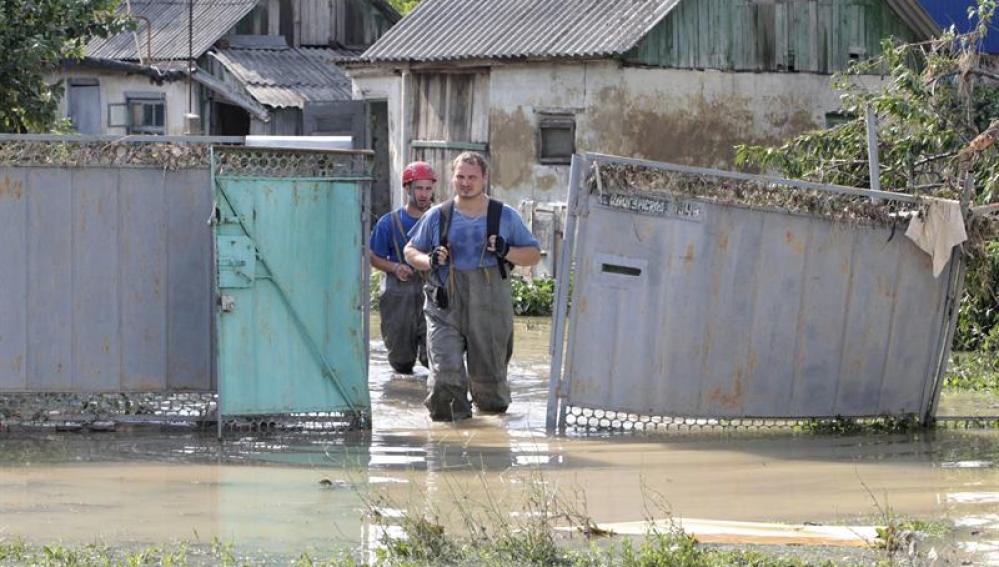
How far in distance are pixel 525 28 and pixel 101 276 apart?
46.4 feet

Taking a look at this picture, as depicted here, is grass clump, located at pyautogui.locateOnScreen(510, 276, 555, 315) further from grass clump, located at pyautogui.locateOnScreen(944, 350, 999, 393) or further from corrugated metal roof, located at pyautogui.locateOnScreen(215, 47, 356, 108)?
corrugated metal roof, located at pyautogui.locateOnScreen(215, 47, 356, 108)

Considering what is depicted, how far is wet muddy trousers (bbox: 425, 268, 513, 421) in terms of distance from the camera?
11.1m

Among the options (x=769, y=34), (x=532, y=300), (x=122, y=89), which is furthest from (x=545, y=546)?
(x=122, y=89)

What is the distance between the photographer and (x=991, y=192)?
1224cm

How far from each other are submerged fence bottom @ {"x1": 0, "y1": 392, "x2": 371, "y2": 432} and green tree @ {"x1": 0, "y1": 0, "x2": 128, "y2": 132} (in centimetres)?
483

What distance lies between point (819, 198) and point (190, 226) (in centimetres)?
382

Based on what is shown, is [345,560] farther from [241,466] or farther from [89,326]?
[89,326]

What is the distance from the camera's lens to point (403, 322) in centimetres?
1334

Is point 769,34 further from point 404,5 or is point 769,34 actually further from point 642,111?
point 404,5

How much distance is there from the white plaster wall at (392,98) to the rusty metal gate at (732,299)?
14926mm

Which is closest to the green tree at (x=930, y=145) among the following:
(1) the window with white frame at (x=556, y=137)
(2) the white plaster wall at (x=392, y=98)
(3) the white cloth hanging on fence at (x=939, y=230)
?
(3) the white cloth hanging on fence at (x=939, y=230)

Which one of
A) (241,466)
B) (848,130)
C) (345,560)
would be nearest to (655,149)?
(848,130)

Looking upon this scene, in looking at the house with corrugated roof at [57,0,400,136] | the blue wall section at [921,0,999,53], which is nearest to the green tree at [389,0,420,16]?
the house with corrugated roof at [57,0,400,136]

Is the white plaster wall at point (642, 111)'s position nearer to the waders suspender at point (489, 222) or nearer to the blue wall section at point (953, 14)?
the blue wall section at point (953, 14)
